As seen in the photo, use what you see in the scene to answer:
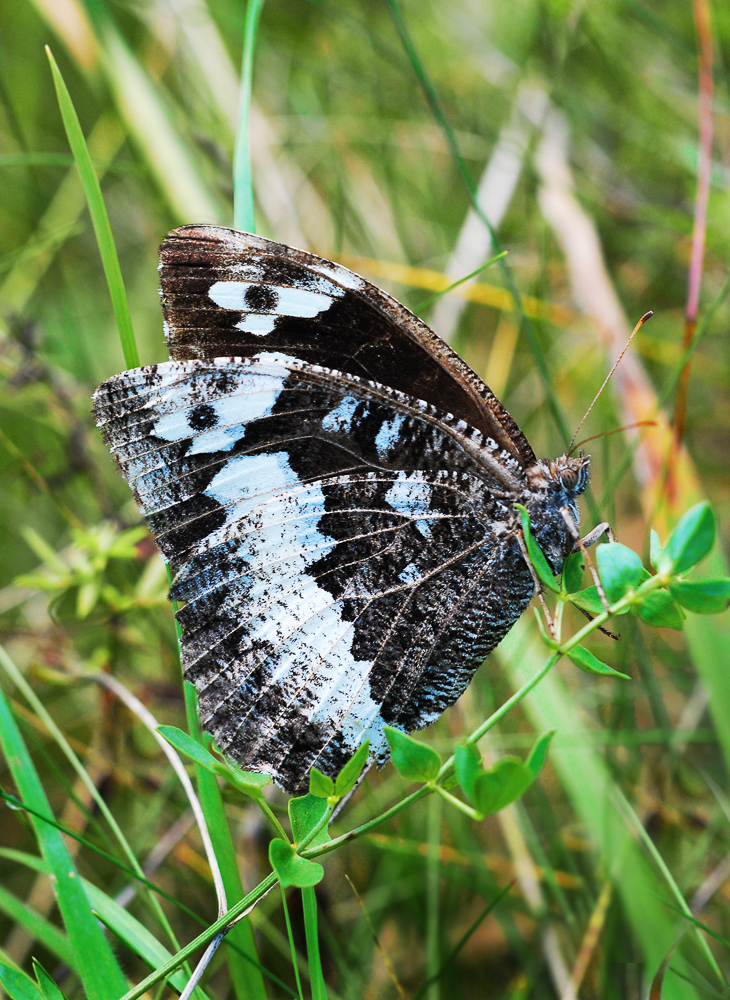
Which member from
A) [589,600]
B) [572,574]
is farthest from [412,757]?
[572,574]

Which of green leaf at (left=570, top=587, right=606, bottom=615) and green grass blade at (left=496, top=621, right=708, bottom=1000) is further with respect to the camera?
green grass blade at (left=496, top=621, right=708, bottom=1000)

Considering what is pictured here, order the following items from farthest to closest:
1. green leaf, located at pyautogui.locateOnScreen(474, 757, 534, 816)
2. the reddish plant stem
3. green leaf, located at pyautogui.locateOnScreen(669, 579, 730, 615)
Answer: the reddish plant stem → green leaf, located at pyautogui.locateOnScreen(669, 579, 730, 615) → green leaf, located at pyautogui.locateOnScreen(474, 757, 534, 816)

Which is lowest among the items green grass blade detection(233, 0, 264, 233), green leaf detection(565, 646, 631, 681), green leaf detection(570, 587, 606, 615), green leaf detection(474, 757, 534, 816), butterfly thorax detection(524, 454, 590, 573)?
green leaf detection(474, 757, 534, 816)

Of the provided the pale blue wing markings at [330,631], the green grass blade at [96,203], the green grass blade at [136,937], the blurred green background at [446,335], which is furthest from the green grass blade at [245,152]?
the green grass blade at [136,937]

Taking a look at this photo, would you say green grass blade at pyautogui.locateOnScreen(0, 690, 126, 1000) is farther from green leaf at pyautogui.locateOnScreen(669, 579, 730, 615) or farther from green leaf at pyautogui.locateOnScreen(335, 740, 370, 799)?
green leaf at pyautogui.locateOnScreen(669, 579, 730, 615)

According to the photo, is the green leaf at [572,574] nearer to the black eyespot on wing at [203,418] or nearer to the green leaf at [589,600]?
the green leaf at [589,600]

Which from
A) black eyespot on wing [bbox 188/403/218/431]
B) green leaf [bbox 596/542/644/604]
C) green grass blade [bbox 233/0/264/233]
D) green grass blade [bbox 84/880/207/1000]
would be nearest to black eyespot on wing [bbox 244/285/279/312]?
green grass blade [bbox 233/0/264/233]
